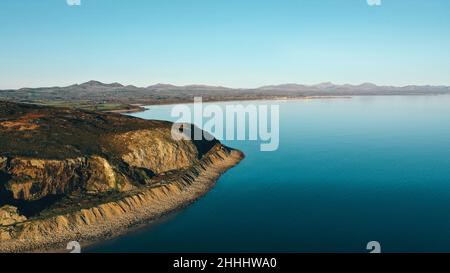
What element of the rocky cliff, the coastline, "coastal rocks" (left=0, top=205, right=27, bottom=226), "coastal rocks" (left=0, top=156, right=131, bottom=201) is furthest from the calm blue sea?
"coastal rocks" (left=0, top=156, right=131, bottom=201)

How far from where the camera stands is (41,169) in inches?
2643

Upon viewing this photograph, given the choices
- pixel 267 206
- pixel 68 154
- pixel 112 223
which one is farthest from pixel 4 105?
pixel 267 206

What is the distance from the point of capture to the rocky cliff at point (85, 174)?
5778 centimetres

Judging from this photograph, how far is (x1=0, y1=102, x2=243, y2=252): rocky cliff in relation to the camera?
5778 centimetres

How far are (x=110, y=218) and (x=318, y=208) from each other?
120ft

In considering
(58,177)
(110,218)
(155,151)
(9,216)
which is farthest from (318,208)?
(9,216)

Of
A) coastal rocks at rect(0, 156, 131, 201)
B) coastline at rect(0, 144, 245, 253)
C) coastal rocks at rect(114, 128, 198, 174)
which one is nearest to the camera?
coastline at rect(0, 144, 245, 253)

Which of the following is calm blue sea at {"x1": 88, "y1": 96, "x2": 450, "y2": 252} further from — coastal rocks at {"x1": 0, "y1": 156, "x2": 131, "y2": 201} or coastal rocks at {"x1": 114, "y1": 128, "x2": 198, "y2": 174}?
coastal rocks at {"x1": 0, "y1": 156, "x2": 131, "y2": 201}

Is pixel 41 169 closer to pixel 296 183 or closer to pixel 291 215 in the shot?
pixel 291 215

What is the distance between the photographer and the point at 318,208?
65.4m

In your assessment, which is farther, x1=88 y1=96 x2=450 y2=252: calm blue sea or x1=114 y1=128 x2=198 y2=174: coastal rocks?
x1=114 y1=128 x2=198 y2=174: coastal rocks

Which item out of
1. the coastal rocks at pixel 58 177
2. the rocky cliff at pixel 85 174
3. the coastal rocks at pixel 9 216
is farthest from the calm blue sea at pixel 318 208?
the coastal rocks at pixel 58 177

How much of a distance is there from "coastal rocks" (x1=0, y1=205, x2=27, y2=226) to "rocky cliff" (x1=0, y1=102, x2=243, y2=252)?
14cm

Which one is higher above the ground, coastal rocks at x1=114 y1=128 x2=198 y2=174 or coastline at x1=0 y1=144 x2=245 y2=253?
coastal rocks at x1=114 y1=128 x2=198 y2=174
